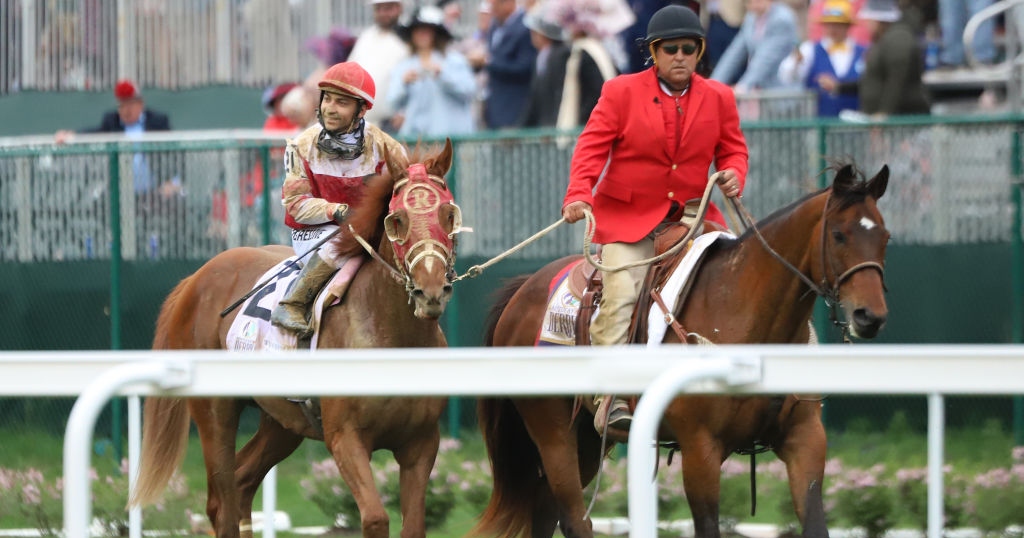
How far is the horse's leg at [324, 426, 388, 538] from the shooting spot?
6059mm

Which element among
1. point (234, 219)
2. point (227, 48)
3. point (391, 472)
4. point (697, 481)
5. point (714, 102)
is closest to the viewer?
point (697, 481)

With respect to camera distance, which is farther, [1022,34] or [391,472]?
[1022,34]

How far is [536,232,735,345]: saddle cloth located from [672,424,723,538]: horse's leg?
0.46m

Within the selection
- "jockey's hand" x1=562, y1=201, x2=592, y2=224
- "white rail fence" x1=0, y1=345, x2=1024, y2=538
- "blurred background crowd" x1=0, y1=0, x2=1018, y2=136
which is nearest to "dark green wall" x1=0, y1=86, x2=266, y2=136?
"blurred background crowd" x1=0, y1=0, x2=1018, y2=136

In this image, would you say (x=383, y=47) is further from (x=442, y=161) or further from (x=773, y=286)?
(x=773, y=286)

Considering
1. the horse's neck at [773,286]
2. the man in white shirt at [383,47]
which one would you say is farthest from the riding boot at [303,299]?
the man in white shirt at [383,47]

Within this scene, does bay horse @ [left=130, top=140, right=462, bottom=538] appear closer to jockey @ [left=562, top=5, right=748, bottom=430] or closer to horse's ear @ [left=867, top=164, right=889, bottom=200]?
jockey @ [left=562, top=5, right=748, bottom=430]

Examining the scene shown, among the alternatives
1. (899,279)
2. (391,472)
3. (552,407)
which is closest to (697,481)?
(552,407)

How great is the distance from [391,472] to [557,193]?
2520 mm

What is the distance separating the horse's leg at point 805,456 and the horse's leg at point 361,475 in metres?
1.55

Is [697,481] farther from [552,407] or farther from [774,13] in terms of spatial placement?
[774,13]

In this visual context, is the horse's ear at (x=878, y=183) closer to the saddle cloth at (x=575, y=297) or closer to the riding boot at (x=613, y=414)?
the saddle cloth at (x=575, y=297)

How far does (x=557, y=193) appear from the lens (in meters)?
10.8

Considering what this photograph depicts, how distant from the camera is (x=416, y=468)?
6.43 meters
